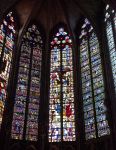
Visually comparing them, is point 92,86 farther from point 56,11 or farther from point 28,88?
point 56,11

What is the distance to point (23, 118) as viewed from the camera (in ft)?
46.0

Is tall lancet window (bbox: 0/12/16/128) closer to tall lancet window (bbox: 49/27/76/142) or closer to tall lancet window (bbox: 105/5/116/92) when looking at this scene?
tall lancet window (bbox: 49/27/76/142)

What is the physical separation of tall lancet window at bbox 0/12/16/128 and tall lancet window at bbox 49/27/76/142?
222 cm

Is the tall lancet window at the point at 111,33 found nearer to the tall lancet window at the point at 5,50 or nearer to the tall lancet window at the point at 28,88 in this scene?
the tall lancet window at the point at 28,88

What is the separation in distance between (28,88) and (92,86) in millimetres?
3076

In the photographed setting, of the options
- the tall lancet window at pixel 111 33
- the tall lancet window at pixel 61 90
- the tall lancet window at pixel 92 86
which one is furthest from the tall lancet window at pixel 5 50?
the tall lancet window at pixel 111 33

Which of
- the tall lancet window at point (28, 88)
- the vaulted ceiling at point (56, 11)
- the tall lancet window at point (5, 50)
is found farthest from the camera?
the vaulted ceiling at point (56, 11)

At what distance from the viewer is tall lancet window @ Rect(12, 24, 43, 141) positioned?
1374cm

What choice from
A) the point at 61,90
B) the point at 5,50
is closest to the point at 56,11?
the point at 5,50

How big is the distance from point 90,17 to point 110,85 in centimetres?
457

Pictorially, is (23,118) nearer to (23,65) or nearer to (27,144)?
(27,144)

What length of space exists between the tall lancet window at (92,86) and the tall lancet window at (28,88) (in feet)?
7.45

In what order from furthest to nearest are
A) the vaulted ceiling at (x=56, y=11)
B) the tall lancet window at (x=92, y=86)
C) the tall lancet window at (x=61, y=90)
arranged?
the vaulted ceiling at (x=56, y=11) < the tall lancet window at (x=61, y=90) < the tall lancet window at (x=92, y=86)

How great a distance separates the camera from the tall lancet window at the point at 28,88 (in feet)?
45.1
